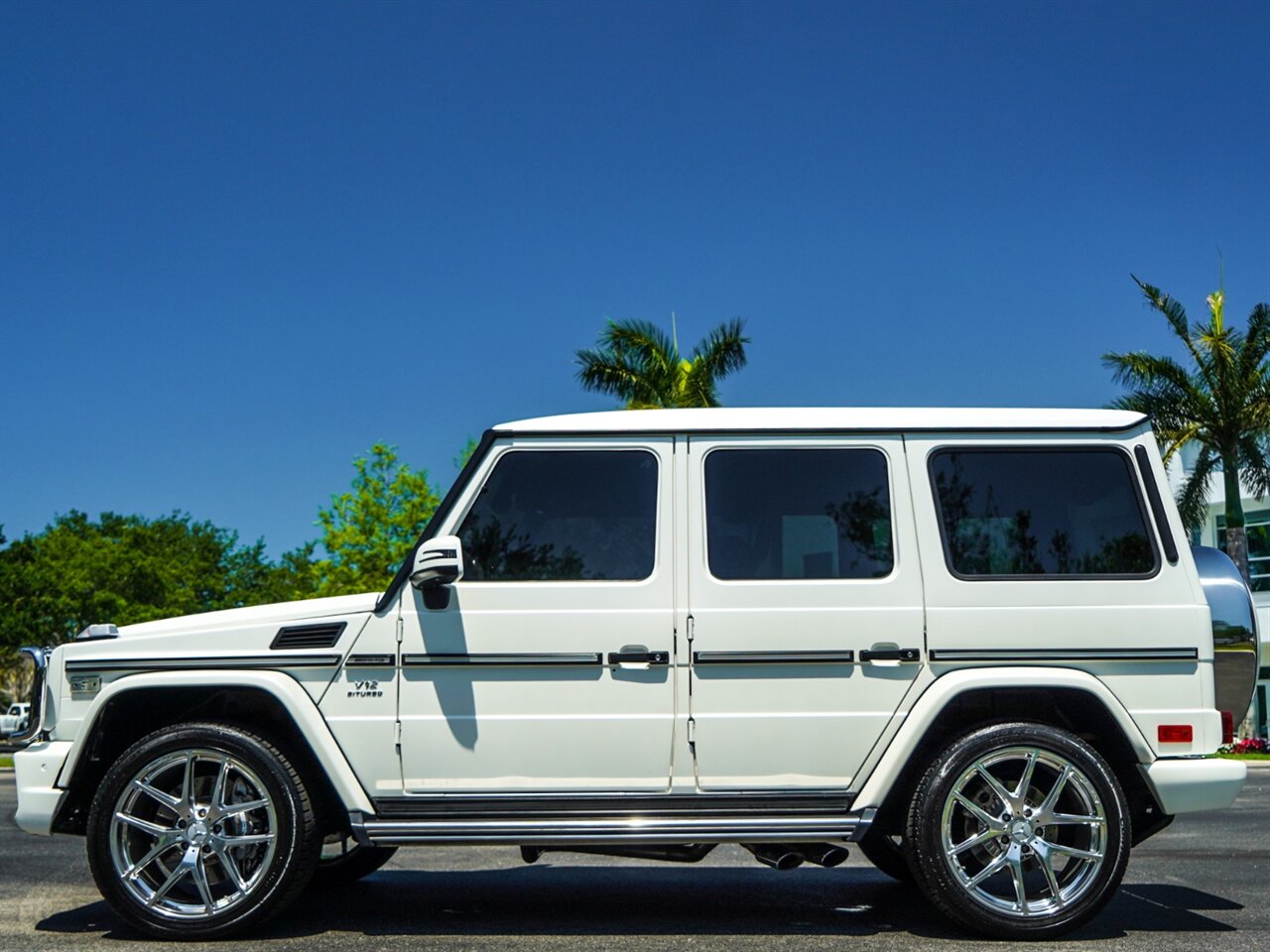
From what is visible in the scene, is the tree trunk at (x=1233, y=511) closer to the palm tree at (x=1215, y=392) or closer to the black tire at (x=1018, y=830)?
the palm tree at (x=1215, y=392)

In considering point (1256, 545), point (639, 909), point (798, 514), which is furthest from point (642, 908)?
point (1256, 545)

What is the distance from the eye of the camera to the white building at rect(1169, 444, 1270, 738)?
1485 inches

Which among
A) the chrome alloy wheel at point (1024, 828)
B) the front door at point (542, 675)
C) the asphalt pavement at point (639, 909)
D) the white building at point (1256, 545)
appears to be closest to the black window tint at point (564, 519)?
the front door at point (542, 675)

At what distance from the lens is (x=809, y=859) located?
5875 millimetres

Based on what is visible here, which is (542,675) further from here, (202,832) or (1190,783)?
(1190,783)

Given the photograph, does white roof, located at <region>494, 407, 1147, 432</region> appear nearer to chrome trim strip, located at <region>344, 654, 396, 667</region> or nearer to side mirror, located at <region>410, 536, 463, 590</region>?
side mirror, located at <region>410, 536, 463, 590</region>

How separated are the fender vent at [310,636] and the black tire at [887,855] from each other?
2.77 meters

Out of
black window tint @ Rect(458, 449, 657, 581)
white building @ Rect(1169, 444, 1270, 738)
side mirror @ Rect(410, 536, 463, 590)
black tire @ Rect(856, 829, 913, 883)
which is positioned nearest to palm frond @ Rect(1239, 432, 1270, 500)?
white building @ Rect(1169, 444, 1270, 738)

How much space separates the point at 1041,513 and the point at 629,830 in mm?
2299

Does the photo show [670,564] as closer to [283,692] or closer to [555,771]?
[555,771]

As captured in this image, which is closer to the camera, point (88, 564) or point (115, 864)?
point (115, 864)

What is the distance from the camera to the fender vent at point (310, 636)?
225 inches

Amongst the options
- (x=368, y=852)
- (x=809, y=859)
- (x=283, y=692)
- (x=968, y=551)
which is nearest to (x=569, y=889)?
(x=368, y=852)

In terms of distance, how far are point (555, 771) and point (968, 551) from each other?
205 cm
